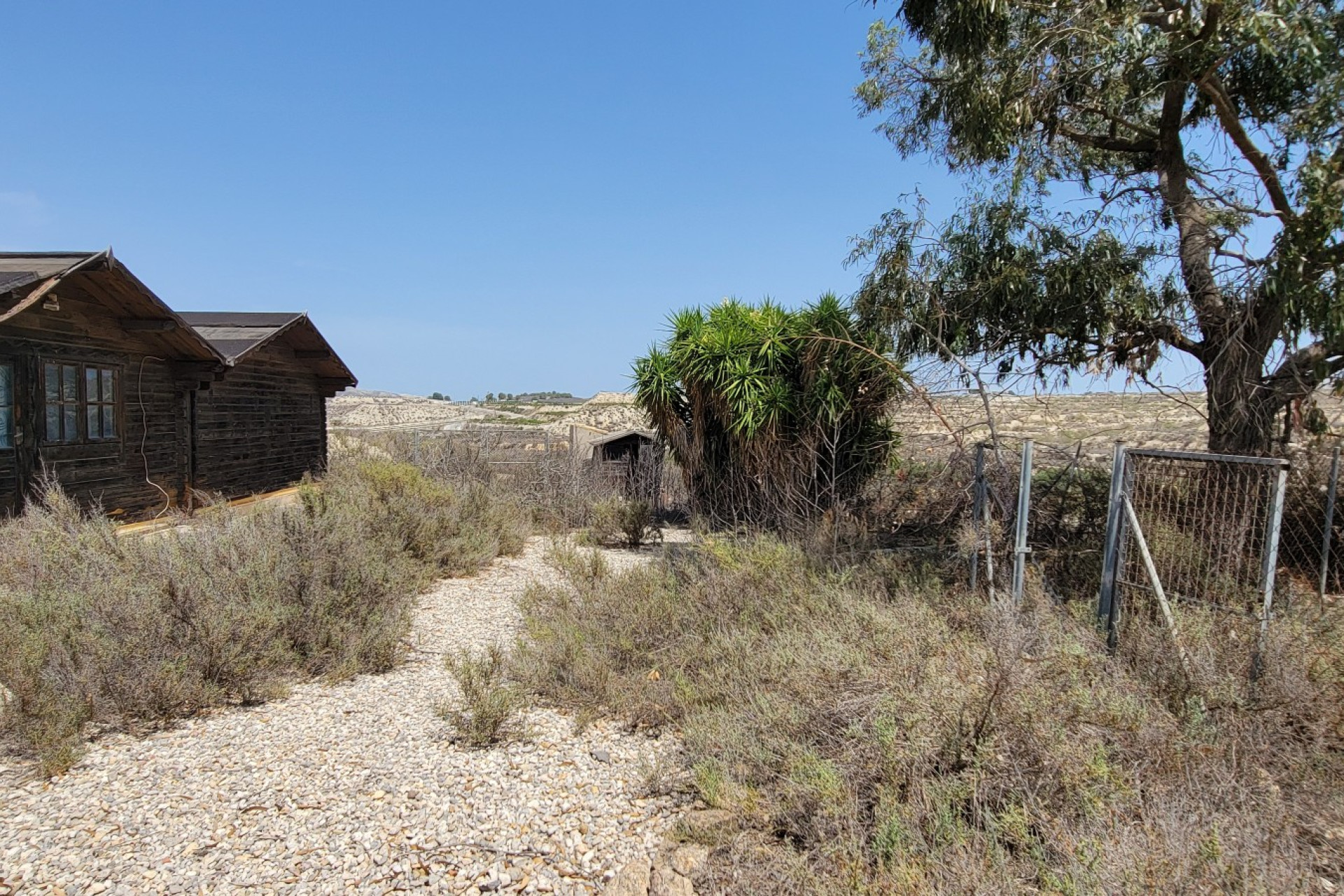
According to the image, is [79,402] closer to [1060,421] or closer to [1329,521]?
[1329,521]

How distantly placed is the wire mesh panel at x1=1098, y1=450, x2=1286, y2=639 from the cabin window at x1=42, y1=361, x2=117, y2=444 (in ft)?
38.3

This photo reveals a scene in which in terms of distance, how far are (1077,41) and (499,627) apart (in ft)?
24.2

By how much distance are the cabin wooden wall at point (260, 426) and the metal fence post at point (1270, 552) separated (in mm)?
13921

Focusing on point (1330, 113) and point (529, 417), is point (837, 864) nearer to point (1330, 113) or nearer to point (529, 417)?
point (1330, 113)

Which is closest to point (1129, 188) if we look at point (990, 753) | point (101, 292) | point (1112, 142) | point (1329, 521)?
point (1112, 142)

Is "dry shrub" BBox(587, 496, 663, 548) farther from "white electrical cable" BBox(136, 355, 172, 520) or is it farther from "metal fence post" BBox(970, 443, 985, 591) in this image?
"white electrical cable" BBox(136, 355, 172, 520)

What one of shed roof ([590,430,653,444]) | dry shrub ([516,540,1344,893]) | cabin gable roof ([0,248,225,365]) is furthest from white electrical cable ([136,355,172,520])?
dry shrub ([516,540,1344,893])

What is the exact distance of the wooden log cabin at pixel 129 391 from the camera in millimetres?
8961

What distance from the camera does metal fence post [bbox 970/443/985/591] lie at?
238 inches

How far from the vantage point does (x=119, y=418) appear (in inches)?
434

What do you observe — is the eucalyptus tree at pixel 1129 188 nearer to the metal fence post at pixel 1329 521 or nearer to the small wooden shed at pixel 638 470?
the metal fence post at pixel 1329 521

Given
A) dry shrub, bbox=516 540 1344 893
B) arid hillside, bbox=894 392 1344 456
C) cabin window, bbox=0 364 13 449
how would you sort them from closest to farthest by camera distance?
dry shrub, bbox=516 540 1344 893 → arid hillside, bbox=894 392 1344 456 → cabin window, bbox=0 364 13 449

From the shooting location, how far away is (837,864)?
9.52 feet

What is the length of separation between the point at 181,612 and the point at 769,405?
23.1 feet
